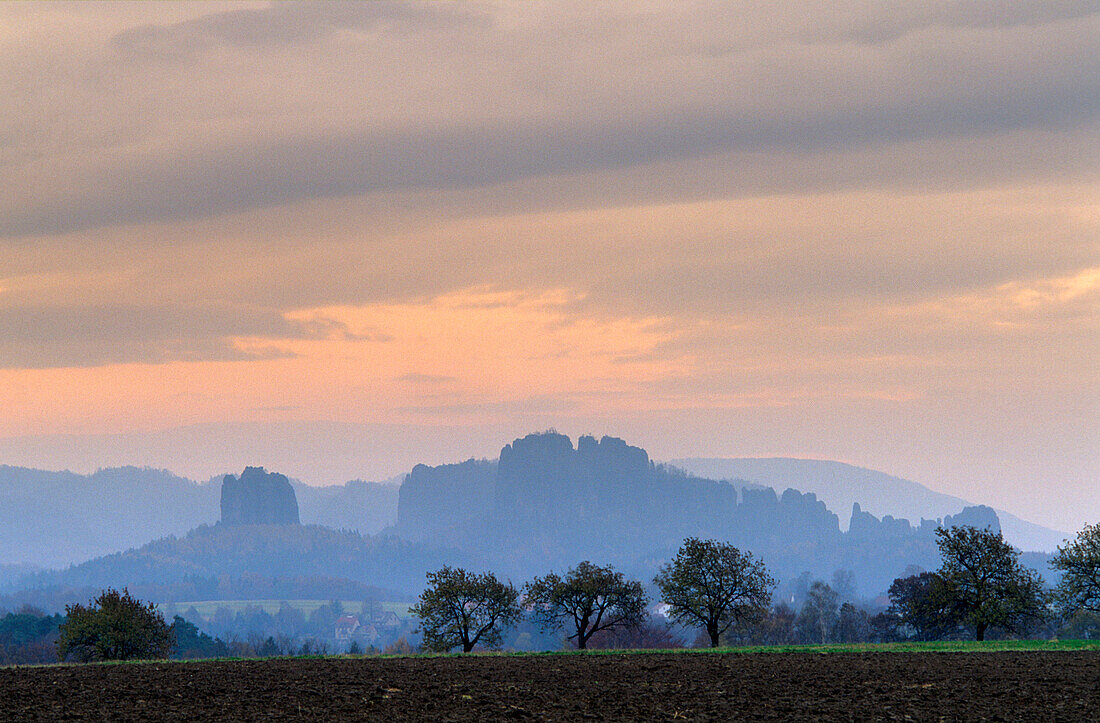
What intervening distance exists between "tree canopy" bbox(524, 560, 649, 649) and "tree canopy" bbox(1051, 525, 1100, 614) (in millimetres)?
36212

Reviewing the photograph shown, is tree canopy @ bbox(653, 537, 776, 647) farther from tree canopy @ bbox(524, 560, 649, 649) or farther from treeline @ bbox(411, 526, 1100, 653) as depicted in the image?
tree canopy @ bbox(524, 560, 649, 649)

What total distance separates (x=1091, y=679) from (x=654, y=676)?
20.4 meters

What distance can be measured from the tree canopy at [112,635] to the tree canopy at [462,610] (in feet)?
72.9

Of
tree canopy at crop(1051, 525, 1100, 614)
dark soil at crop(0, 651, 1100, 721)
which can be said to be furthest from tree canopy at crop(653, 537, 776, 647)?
dark soil at crop(0, 651, 1100, 721)

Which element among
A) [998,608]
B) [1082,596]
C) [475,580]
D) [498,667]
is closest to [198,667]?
[498,667]

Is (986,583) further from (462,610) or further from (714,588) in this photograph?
(462,610)

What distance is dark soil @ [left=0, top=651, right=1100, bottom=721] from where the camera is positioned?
42.4 m

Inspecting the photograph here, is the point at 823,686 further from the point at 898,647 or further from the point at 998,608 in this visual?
the point at 998,608

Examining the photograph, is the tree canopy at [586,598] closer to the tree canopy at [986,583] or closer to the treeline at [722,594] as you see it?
the treeline at [722,594]

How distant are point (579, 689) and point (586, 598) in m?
52.4

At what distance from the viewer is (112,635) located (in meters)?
91.6

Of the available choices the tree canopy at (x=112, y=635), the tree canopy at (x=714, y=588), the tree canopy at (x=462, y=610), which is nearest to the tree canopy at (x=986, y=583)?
the tree canopy at (x=714, y=588)

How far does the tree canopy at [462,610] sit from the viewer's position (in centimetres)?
9688

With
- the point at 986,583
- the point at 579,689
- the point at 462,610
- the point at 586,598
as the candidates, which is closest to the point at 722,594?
the point at 586,598
